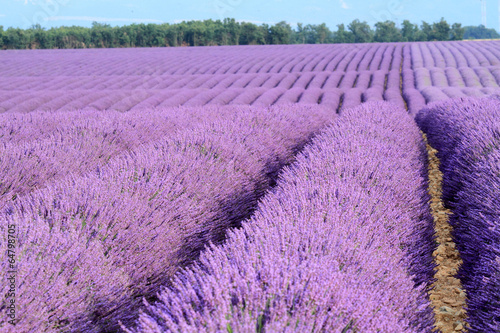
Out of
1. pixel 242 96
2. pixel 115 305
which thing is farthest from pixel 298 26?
pixel 115 305

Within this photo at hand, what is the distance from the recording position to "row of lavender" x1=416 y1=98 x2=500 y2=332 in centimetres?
219

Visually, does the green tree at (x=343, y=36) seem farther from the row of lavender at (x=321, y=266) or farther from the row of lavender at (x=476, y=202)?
the row of lavender at (x=321, y=266)

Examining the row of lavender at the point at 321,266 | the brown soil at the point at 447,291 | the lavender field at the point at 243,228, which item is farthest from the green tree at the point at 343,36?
the row of lavender at the point at 321,266

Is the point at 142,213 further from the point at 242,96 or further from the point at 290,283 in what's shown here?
the point at 242,96

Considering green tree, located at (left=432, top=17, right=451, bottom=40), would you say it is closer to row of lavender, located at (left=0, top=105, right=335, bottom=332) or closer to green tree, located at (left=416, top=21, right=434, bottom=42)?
green tree, located at (left=416, top=21, right=434, bottom=42)

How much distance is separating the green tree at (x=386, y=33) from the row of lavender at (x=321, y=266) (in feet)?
185

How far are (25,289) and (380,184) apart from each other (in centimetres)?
262

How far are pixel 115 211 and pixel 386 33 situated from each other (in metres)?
58.3

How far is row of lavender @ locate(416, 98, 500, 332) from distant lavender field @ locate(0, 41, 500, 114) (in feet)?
20.0

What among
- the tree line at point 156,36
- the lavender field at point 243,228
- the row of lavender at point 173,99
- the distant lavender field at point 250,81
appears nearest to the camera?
the lavender field at point 243,228

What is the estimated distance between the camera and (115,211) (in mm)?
2863

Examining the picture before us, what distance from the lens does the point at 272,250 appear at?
195 centimetres

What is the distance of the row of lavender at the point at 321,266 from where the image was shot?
5.09 feet

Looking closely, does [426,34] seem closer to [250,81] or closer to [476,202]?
[250,81]
